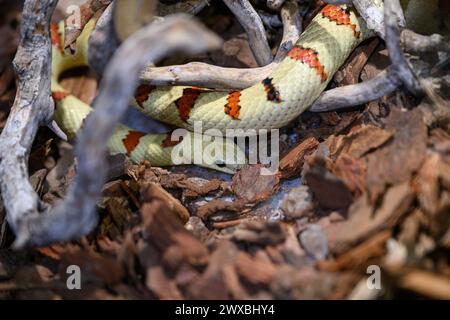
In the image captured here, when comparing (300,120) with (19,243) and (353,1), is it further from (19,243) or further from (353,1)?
(19,243)

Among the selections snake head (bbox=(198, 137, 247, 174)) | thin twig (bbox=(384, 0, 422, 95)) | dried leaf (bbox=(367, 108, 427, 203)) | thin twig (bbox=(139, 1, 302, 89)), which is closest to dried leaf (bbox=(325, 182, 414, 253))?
dried leaf (bbox=(367, 108, 427, 203))

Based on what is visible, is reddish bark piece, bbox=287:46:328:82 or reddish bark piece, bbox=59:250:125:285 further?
reddish bark piece, bbox=287:46:328:82

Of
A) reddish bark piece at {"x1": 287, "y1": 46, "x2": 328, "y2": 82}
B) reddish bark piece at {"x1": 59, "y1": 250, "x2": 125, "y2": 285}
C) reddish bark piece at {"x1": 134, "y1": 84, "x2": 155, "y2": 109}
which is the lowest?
reddish bark piece at {"x1": 59, "y1": 250, "x2": 125, "y2": 285}

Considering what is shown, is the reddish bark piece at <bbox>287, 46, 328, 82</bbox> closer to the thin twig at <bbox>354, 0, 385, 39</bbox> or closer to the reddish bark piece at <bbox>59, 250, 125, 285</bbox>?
the thin twig at <bbox>354, 0, 385, 39</bbox>

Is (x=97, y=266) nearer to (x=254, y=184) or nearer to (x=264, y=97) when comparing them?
(x=254, y=184)

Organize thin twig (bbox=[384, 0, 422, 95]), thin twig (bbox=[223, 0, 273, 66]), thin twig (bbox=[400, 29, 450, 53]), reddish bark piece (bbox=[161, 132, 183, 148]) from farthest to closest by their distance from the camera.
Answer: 1. reddish bark piece (bbox=[161, 132, 183, 148])
2. thin twig (bbox=[223, 0, 273, 66])
3. thin twig (bbox=[400, 29, 450, 53])
4. thin twig (bbox=[384, 0, 422, 95])

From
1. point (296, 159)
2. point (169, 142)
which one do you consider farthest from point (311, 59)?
point (169, 142)
